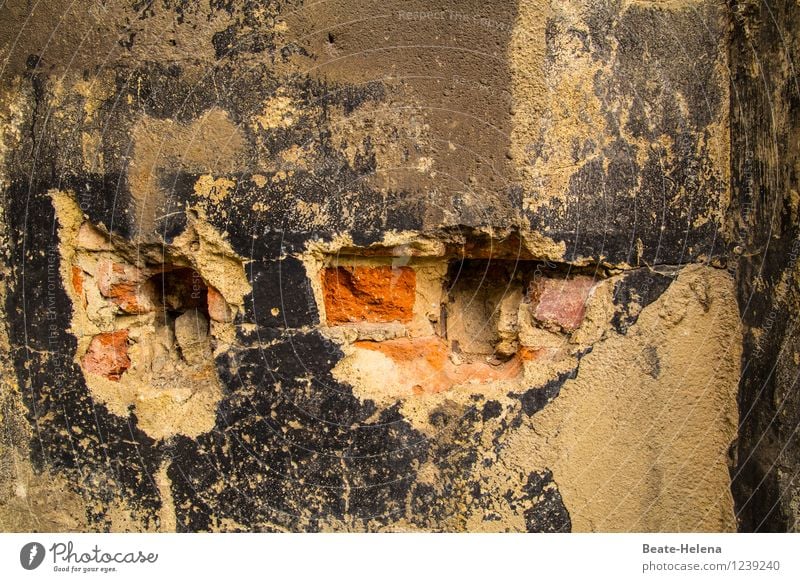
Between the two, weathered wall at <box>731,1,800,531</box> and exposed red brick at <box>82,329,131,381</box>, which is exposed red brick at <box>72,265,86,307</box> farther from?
weathered wall at <box>731,1,800,531</box>

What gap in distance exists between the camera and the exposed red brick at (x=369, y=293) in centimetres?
178

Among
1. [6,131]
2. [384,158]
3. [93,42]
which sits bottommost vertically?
[384,158]

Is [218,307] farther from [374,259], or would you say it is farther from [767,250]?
[767,250]

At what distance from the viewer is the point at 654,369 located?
1.73 meters

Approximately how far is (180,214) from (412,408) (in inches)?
30.1

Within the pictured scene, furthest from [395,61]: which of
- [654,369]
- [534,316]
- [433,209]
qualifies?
[654,369]

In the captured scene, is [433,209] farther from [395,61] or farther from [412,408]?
[412,408]

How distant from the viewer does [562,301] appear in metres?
1.73

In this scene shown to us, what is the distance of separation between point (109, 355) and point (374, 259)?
77 centimetres

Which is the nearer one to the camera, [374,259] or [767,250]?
[767,250]

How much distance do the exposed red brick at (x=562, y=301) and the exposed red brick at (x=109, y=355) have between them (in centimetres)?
112

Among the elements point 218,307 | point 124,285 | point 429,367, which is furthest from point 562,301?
point 124,285

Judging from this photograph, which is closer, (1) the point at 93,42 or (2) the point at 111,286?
(1) the point at 93,42

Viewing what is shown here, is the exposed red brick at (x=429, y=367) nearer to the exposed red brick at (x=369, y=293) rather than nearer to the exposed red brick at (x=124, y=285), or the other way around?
the exposed red brick at (x=369, y=293)
